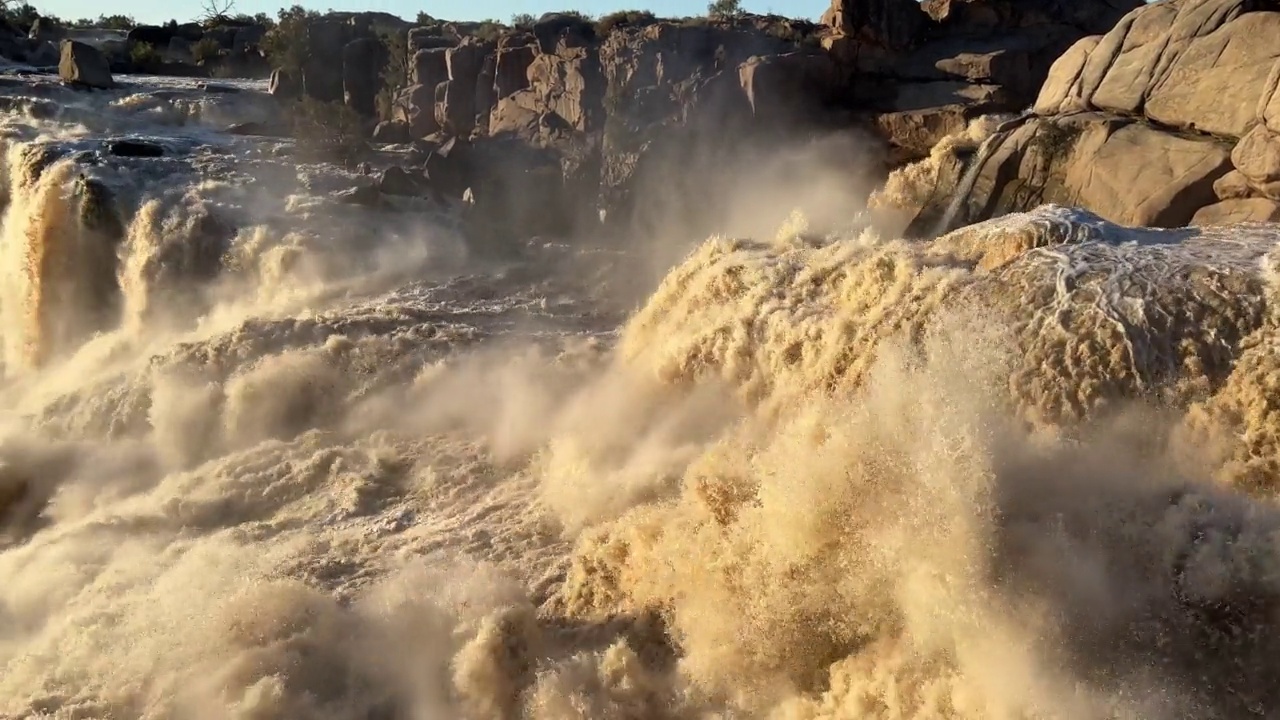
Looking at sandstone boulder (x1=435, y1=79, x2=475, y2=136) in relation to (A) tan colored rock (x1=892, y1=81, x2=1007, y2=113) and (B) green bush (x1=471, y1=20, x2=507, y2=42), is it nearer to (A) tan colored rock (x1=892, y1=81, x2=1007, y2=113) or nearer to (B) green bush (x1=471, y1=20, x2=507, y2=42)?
(B) green bush (x1=471, y1=20, x2=507, y2=42)

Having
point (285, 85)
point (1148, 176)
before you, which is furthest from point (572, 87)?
point (1148, 176)

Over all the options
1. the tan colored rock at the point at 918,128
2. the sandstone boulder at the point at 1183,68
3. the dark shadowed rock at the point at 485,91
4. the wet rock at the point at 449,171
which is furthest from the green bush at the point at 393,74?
the sandstone boulder at the point at 1183,68

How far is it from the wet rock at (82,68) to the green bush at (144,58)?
→ 428cm

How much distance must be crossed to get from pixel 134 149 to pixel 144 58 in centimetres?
1059

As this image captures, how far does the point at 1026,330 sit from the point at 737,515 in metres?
2.34

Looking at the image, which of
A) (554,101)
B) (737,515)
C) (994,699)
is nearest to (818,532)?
(737,515)

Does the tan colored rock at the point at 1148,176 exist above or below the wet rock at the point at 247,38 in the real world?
below

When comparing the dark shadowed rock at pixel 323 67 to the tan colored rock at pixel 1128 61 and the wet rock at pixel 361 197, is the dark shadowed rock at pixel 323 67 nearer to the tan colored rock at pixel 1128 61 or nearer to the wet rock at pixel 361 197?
the wet rock at pixel 361 197

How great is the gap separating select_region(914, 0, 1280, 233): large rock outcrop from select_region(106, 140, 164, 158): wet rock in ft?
43.2

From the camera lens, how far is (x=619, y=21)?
620 inches

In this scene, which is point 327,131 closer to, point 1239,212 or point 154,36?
point 154,36

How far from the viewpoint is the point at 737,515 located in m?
5.66

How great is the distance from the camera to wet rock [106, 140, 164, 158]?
48.3ft

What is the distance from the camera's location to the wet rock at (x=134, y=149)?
1471 centimetres
